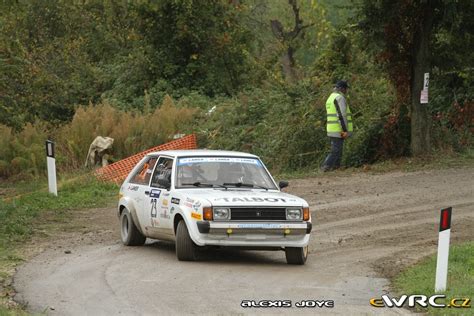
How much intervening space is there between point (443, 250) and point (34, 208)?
1111 cm

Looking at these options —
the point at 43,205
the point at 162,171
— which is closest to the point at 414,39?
the point at 43,205

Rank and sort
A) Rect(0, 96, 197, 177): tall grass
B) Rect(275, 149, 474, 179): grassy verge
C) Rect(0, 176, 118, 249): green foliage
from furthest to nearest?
Rect(0, 96, 197, 177): tall grass < Rect(275, 149, 474, 179): grassy verge < Rect(0, 176, 118, 249): green foliage

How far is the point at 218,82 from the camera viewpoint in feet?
115

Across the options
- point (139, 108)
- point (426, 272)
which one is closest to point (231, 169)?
point (426, 272)

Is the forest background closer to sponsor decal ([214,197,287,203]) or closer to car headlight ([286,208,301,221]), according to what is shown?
sponsor decal ([214,197,287,203])

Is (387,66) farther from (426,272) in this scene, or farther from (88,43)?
(88,43)

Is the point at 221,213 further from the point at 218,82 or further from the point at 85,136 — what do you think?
the point at 218,82

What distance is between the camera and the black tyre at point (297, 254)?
13273 millimetres

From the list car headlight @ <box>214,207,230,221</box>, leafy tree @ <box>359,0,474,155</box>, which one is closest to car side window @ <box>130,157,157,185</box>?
car headlight @ <box>214,207,230,221</box>

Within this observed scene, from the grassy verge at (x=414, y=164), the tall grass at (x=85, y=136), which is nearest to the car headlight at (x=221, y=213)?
the grassy verge at (x=414, y=164)

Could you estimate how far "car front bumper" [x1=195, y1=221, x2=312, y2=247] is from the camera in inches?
505

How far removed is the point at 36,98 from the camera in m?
27.2

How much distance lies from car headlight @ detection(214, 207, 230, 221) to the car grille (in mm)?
53

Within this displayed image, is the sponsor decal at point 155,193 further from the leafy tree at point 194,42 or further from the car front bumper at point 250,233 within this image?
the leafy tree at point 194,42
